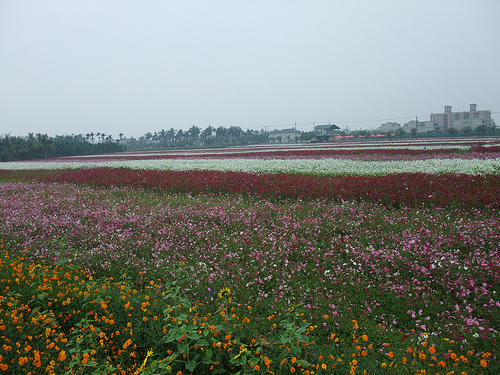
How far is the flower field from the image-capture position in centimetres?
337

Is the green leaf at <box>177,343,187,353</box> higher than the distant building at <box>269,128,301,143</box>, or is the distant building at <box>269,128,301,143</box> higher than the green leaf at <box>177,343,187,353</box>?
the distant building at <box>269,128,301,143</box>

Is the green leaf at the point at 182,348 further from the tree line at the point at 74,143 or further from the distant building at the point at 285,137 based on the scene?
the distant building at the point at 285,137

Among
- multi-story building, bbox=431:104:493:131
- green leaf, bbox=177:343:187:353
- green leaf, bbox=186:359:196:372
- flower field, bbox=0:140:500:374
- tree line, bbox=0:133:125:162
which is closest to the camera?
green leaf, bbox=186:359:196:372

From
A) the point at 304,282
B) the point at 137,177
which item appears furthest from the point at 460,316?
the point at 137,177

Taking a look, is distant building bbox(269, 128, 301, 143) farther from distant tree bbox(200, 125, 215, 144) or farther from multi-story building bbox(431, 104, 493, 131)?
multi-story building bbox(431, 104, 493, 131)

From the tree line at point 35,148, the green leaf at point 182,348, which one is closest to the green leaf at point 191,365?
the green leaf at point 182,348

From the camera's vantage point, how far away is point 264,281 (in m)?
5.55

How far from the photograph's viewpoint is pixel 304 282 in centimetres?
548

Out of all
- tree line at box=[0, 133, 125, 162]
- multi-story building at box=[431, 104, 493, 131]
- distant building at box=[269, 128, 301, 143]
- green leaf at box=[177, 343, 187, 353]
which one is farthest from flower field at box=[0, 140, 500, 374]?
multi-story building at box=[431, 104, 493, 131]

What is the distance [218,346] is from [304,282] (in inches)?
100

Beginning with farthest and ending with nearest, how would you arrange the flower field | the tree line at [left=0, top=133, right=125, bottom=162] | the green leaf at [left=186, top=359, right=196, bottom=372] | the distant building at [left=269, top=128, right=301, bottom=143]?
1. the distant building at [left=269, top=128, right=301, bottom=143]
2. the tree line at [left=0, top=133, right=125, bottom=162]
3. the flower field
4. the green leaf at [left=186, top=359, right=196, bottom=372]

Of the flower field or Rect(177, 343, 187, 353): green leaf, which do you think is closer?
Rect(177, 343, 187, 353): green leaf

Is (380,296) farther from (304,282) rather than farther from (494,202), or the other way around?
(494,202)

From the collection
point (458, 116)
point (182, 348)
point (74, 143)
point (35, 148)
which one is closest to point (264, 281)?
point (182, 348)
